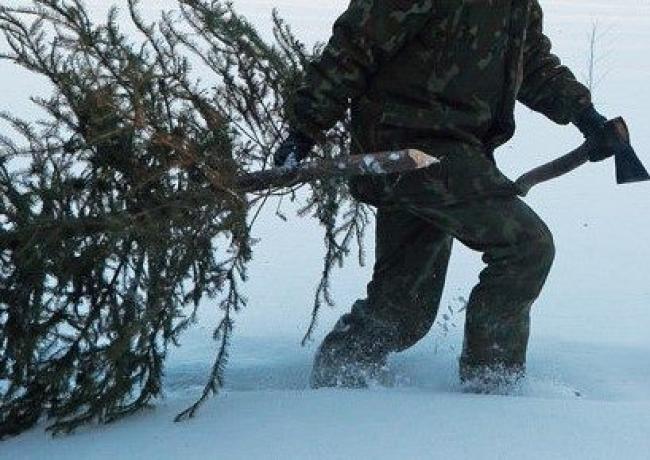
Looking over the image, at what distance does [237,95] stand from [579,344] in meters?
1.84

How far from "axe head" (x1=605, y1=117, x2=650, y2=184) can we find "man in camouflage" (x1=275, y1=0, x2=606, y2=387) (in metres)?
0.07

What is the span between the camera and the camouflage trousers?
3.28 metres

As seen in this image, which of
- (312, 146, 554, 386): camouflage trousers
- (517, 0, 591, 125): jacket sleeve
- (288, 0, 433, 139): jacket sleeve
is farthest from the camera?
(517, 0, 591, 125): jacket sleeve

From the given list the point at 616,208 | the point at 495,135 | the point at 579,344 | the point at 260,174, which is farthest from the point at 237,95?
the point at 616,208

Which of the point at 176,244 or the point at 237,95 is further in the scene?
the point at 237,95

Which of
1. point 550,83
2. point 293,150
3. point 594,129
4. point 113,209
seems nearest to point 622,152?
point 594,129

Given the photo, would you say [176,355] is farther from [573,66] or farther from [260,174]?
[573,66]

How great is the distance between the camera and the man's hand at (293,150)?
3170 mm

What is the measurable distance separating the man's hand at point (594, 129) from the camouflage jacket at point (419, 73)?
317mm

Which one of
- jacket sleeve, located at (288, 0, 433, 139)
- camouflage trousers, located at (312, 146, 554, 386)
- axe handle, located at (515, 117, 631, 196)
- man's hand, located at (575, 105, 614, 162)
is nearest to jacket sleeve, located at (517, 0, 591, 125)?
man's hand, located at (575, 105, 614, 162)

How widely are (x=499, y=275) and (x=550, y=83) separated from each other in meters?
0.73

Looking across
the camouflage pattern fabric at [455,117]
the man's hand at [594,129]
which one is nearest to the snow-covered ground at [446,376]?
the camouflage pattern fabric at [455,117]

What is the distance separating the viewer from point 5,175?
10.4ft

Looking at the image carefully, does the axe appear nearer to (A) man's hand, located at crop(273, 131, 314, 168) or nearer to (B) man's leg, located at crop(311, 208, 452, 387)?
(B) man's leg, located at crop(311, 208, 452, 387)
